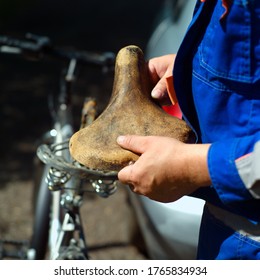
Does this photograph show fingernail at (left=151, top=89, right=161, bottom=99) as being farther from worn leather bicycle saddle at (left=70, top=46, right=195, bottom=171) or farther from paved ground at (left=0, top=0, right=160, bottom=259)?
paved ground at (left=0, top=0, right=160, bottom=259)

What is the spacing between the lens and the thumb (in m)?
1.50

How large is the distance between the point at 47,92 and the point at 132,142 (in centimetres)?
437

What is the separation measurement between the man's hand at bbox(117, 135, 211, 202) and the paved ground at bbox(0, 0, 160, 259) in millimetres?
2314

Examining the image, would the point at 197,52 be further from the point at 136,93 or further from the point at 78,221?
the point at 78,221

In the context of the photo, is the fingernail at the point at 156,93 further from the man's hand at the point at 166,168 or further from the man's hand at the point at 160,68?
the man's hand at the point at 166,168

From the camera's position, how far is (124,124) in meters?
1.62

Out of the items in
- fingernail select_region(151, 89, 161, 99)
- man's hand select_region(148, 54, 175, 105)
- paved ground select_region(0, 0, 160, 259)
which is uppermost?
man's hand select_region(148, 54, 175, 105)

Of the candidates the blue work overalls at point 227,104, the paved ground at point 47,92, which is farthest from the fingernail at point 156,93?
the paved ground at point 47,92

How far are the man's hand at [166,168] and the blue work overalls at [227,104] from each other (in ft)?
0.11

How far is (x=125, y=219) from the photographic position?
4105mm

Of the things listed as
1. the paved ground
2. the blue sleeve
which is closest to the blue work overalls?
the blue sleeve

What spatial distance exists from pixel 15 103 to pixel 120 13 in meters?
2.88

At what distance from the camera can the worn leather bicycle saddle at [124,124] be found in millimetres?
1580

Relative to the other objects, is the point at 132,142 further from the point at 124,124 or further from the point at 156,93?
the point at 156,93
